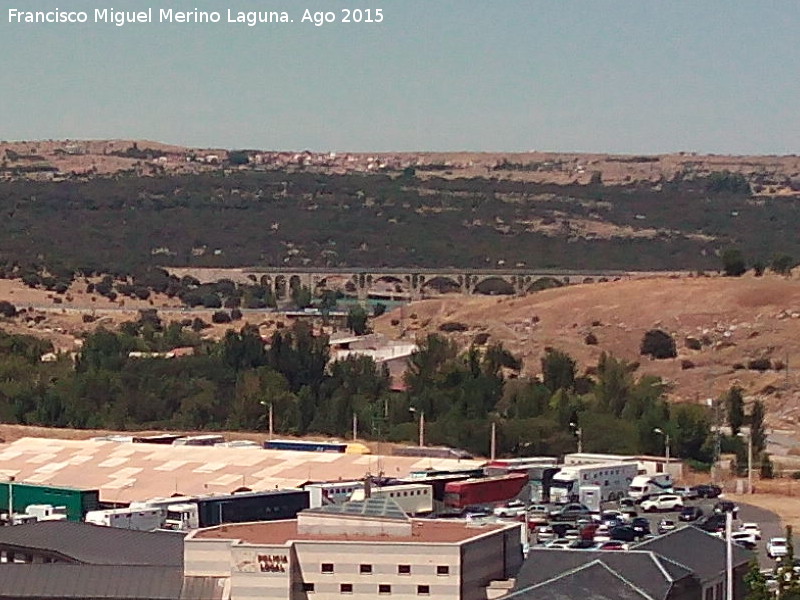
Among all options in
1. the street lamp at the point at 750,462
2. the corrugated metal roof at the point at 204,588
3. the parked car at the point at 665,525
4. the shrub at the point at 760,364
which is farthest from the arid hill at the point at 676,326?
the corrugated metal roof at the point at 204,588

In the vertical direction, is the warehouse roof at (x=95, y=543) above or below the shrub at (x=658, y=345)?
below

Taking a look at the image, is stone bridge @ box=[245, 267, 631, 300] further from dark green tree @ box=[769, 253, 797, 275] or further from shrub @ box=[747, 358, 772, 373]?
shrub @ box=[747, 358, 772, 373]

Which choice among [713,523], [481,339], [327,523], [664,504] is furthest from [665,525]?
[481,339]

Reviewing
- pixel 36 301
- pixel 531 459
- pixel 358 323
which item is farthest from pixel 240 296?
pixel 531 459

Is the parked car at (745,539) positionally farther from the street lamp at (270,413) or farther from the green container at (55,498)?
the street lamp at (270,413)

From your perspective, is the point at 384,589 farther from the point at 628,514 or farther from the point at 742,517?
the point at 742,517

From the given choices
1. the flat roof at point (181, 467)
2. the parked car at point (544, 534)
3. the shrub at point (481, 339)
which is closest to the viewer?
the parked car at point (544, 534)

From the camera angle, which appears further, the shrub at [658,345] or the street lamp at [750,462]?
the shrub at [658,345]
